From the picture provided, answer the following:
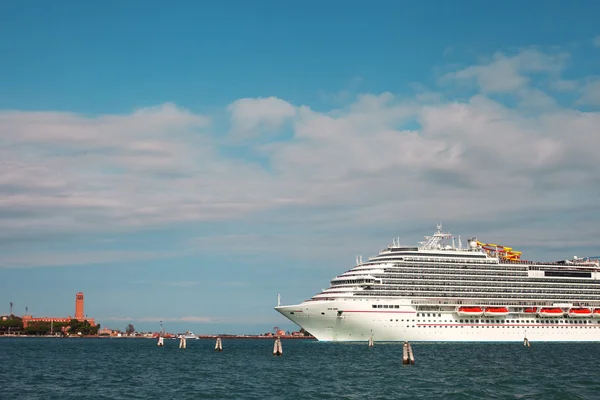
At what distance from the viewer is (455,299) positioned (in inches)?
4525

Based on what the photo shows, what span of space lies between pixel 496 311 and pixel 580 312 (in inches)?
766

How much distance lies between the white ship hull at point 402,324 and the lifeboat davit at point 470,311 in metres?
0.73

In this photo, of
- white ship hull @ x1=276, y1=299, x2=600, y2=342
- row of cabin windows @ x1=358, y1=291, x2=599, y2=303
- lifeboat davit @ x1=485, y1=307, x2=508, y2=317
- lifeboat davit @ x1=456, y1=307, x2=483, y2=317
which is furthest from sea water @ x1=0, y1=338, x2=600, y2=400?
lifeboat davit @ x1=485, y1=307, x2=508, y2=317

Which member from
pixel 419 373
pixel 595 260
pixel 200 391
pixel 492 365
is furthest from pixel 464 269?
pixel 200 391

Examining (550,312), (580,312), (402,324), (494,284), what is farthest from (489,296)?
(402,324)

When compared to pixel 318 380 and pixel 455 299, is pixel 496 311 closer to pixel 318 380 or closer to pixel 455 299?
pixel 455 299

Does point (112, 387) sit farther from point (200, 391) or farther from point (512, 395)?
point (512, 395)

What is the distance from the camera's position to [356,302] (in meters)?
106

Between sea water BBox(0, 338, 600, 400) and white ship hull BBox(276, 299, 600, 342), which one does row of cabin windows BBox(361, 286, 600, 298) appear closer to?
white ship hull BBox(276, 299, 600, 342)

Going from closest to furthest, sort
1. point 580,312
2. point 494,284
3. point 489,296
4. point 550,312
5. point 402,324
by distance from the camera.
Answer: point 402,324 → point 489,296 → point 494,284 → point 550,312 → point 580,312

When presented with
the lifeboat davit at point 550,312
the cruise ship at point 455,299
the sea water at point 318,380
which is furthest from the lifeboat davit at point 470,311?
the sea water at point 318,380

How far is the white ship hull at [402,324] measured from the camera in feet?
347

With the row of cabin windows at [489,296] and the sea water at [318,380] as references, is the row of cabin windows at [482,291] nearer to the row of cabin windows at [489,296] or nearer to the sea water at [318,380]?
the row of cabin windows at [489,296]

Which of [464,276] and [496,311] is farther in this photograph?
[464,276]
